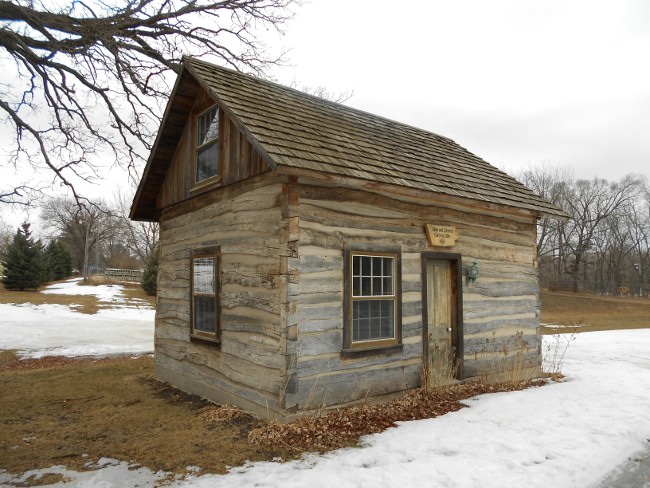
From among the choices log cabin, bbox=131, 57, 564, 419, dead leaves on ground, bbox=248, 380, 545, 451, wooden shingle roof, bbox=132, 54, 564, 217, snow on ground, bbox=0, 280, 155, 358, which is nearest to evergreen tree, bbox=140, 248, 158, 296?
snow on ground, bbox=0, 280, 155, 358

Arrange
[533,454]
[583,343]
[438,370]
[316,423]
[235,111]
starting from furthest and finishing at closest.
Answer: [583,343]
[438,370]
[235,111]
[316,423]
[533,454]

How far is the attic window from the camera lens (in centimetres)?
816

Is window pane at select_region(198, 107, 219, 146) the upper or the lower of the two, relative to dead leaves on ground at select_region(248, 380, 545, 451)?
upper

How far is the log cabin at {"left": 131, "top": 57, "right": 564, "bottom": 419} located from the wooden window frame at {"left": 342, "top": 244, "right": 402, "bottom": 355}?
0.02 m

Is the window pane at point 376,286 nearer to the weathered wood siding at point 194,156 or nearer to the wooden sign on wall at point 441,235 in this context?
the wooden sign on wall at point 441,235

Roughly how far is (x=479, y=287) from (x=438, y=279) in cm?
107

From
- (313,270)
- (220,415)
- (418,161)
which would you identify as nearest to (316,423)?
(220,415)

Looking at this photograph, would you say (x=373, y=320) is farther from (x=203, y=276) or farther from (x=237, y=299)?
(x=203, y=276)

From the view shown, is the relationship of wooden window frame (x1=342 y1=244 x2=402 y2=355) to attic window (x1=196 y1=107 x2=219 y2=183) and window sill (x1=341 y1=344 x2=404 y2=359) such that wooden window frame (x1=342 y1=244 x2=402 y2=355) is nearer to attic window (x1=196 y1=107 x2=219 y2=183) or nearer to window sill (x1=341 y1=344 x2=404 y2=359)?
window sill (x1=341 y1=344 x2=404 y2=359)

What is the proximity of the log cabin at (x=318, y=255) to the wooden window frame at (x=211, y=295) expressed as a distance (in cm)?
3

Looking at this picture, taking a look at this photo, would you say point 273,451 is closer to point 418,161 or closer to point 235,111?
point 235,111

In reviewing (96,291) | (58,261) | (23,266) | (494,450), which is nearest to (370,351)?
(494,450)

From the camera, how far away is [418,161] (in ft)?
29.5

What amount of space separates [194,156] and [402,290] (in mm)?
4663
